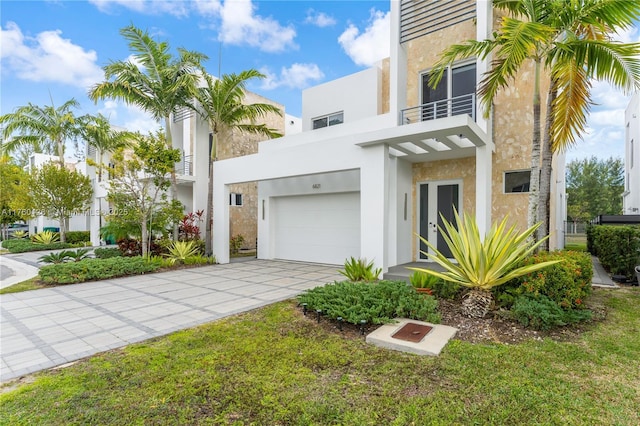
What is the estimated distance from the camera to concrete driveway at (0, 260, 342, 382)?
4484 mm

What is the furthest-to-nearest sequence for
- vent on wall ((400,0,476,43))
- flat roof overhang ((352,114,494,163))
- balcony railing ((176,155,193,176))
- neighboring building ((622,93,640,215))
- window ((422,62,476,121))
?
neighboring building ((622,93,640,215)), balcony railing ((176,155,193,176)), window ((422,62,476,121)), vent on wall ((400,0,476,43)), flat roof overhang ((352,114,494,163))

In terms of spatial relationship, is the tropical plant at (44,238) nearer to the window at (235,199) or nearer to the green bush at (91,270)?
the window at (235,199)

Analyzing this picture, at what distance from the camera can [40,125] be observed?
60.5ft

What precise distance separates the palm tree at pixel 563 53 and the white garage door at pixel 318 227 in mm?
5684

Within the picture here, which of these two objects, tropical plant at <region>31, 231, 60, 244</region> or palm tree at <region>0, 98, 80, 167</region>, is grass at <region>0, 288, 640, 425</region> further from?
palm tree at <region>0, 98, 80, 167</region>

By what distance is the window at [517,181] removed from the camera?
28.6ft

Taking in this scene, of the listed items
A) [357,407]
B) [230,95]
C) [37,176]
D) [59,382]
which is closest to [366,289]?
[357,407]

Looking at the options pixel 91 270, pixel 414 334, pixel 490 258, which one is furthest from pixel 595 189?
pixel 91 270

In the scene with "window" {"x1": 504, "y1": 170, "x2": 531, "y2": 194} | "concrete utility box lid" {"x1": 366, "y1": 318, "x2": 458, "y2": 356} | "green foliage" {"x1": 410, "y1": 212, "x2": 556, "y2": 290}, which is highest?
"window" {"x1": 504, "y1": 170, "x2": 531, "y2": 194}

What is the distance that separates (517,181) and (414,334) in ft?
20.9

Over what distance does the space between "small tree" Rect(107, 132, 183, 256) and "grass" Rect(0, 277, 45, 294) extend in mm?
3162

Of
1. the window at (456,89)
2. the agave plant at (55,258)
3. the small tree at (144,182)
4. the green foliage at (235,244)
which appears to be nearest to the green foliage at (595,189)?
the window at (456,89)

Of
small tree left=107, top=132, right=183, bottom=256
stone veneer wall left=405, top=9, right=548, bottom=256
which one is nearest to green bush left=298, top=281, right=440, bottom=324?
stone veneer wall left=405, top=9, right=548, bottom=256

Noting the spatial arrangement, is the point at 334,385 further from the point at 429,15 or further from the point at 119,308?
the point at 429,15
